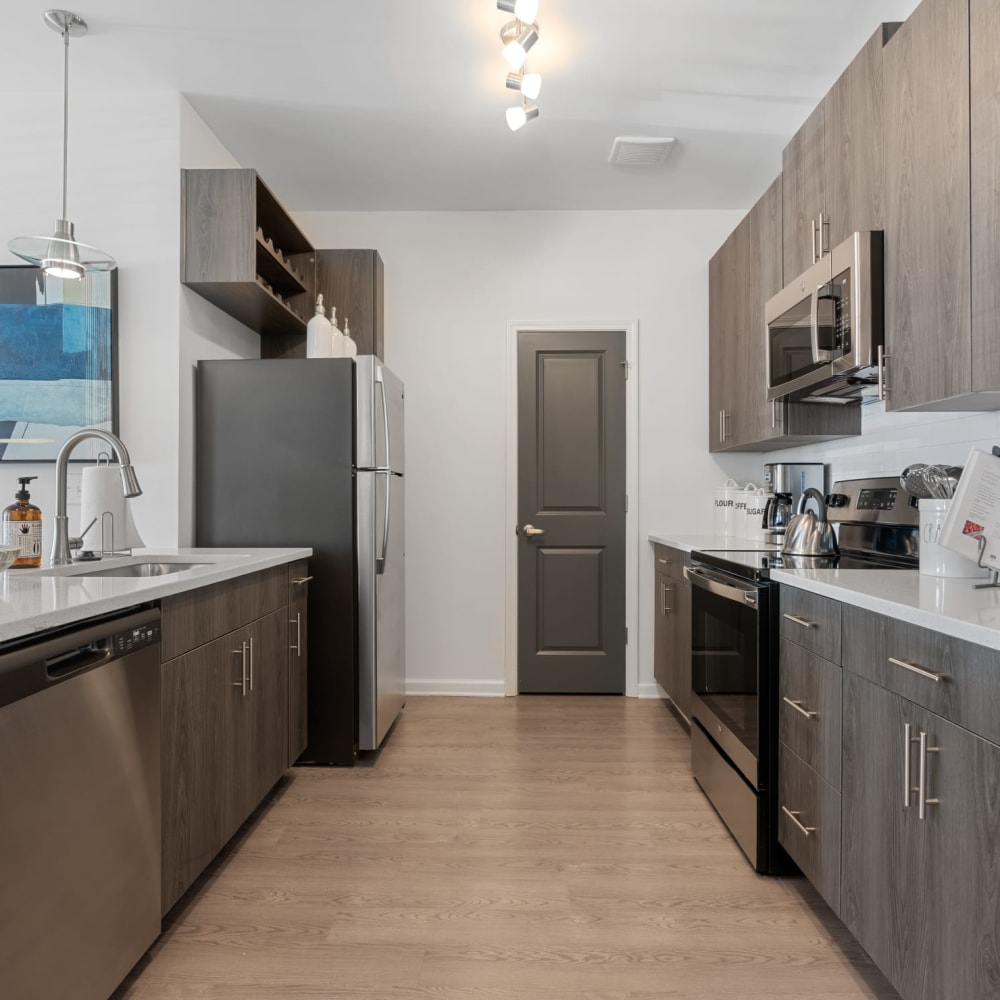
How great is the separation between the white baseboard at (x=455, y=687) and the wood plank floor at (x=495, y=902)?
42.1 inches

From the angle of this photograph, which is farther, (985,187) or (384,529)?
(384,529)

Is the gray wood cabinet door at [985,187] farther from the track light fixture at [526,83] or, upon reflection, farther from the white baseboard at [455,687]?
the white baseboard at [455,687]

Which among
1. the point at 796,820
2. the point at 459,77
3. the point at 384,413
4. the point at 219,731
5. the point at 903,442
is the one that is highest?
the point at 459,77

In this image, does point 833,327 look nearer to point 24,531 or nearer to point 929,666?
point 929,666

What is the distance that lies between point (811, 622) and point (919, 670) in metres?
0.51

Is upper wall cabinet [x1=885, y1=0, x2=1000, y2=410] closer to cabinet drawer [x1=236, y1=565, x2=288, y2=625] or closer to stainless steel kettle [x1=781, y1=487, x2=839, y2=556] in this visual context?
stainless steel kettle [x1=781, y1=487, x2=839, y2=556]

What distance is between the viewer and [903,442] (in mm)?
2682

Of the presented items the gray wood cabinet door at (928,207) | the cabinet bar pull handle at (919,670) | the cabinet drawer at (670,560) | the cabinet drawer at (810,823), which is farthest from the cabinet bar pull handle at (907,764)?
the cabinet drawer at (670,560)

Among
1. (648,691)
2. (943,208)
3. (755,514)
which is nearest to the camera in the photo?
(943,208)

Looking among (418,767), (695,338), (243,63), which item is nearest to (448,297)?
(695,338)

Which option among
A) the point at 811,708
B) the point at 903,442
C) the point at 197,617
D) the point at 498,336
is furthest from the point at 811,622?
the point at 498,336

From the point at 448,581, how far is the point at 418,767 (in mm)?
1272

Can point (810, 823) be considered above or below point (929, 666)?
below

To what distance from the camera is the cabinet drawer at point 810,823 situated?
5.54ft
